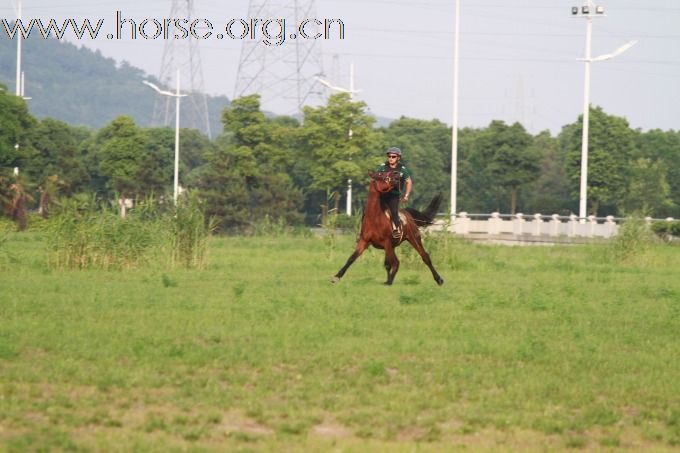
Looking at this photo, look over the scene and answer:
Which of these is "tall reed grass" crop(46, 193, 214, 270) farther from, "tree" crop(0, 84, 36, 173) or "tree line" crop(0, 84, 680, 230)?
"tree" crop(0, 84, 36, 173)

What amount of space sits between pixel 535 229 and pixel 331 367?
1870 inches

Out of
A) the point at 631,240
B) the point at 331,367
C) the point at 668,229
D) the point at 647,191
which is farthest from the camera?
the point at 647,191

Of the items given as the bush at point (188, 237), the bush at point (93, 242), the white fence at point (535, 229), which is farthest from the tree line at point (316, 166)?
the bush at point (93, 242)

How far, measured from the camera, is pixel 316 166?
68562 millimetres

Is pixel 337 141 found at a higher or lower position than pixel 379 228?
higher

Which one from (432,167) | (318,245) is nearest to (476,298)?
(318,245)

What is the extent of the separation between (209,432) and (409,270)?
640 inches

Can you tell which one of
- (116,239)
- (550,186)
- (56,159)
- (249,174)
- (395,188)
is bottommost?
(116,239)

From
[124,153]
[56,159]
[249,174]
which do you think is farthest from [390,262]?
[56,159]

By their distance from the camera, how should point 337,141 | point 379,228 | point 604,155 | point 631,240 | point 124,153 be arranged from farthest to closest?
1. point 124,153
2. point 604,155
3. point 337,141
4. point 631,240
5. point 379,228

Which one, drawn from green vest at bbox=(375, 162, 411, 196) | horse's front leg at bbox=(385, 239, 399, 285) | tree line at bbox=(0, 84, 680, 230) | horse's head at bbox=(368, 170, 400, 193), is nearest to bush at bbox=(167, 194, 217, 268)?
horse's front leg at bbox=(385, 239, 399, 285)

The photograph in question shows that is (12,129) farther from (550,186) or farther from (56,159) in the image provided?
(550,186)

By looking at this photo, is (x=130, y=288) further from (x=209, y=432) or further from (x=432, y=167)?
(x=432, y=167)

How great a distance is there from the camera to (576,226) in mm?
55031
